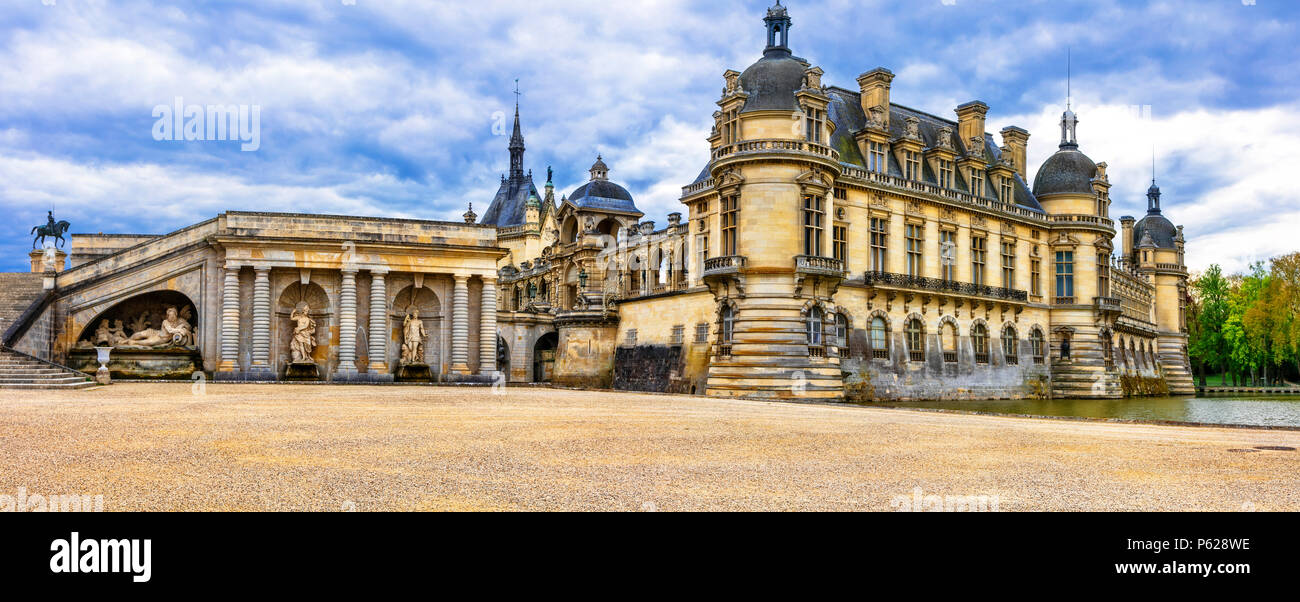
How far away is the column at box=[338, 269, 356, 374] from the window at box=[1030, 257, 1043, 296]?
33.8m

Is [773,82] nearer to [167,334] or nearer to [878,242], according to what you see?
[878,242]

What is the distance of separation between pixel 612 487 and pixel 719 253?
1146 inches

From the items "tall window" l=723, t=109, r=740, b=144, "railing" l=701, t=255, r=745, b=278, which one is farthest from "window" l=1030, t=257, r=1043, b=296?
"railing" l=701, t=255, r=745, b=278

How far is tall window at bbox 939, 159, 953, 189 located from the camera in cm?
4544

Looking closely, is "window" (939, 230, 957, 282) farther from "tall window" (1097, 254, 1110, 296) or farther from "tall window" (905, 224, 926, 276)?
"tall window" (1097, 254, 1110, 296)

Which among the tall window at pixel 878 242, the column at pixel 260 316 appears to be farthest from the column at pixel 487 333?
the tall window at pixel 878 242

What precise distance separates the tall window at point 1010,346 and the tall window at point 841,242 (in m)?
12.5

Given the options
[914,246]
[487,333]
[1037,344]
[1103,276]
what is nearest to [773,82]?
[914,246]

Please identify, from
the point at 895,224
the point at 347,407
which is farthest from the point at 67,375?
the point at 895,224

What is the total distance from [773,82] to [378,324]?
18.7 meters

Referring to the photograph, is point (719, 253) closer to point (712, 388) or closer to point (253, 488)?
point (712, 388)

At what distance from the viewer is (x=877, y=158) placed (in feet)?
139

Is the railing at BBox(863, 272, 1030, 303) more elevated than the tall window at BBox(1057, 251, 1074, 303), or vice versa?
the tall window at BBox(1057, 251, 1074, 303)

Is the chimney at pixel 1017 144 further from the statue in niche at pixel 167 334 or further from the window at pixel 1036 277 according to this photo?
the statue in niche at pixel 167 334
